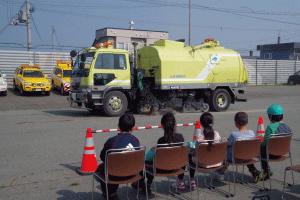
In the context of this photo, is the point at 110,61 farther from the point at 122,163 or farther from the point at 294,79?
the point at 294,79

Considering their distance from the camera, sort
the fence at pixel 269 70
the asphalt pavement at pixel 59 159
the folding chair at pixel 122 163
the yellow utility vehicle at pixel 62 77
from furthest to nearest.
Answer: the fence at pixel 269 70
the yellow utility vehicle at pixel 62 77
the asphalt pavement at pixel 59 159
the folding chair at pixel 122 163

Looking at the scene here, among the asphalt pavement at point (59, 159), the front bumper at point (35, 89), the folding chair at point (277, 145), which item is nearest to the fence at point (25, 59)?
the front bumper at point (35, 89)

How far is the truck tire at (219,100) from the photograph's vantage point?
15.6 meters

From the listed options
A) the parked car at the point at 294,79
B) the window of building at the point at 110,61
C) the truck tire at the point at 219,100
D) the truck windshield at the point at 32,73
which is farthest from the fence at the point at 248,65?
the truck tire at the point at 219,100

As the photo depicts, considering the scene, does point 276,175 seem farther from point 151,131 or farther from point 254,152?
point 151,131

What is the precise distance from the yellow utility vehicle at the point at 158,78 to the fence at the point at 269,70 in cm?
1897

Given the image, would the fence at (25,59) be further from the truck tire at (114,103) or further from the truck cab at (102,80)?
the truck tire at (114,103)

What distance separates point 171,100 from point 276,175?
9.36 meters

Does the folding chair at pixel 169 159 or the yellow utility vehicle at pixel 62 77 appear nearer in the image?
the folding chair at pixel 169 159

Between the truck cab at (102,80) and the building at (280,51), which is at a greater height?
the building at (280,51)

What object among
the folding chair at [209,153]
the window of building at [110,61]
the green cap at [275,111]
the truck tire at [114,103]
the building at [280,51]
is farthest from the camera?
the building at [280,51]

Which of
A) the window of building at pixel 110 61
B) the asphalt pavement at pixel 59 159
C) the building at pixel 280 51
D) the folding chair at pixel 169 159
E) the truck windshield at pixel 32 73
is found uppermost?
the building at pixel 280 51

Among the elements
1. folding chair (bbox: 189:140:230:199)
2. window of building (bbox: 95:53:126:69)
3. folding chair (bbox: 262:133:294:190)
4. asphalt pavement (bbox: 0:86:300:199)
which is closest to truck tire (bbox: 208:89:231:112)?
asphalt pavement (bbox: 0:86:300:199)

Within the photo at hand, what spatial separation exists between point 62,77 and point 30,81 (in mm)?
2412
